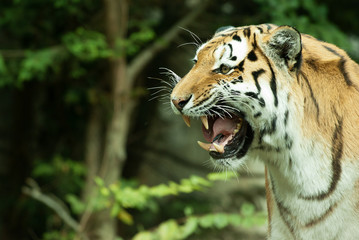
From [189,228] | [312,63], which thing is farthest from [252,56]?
[189,228]

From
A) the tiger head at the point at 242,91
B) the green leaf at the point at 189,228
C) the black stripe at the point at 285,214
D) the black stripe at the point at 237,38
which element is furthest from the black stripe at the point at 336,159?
the green leaf at the point at 189,228

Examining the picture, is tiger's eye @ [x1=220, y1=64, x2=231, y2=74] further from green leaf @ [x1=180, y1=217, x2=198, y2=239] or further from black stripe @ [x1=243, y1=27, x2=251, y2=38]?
green leaf @ [x1=180, y1=217, x2=198, y2=239]

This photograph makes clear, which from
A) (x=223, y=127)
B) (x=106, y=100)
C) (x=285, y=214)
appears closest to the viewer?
(x=223, y=127)

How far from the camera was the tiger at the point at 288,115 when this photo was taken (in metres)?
2.49

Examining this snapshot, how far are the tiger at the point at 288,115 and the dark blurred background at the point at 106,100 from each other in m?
1.88

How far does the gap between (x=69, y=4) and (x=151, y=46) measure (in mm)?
1079

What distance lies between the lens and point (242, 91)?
247 cm

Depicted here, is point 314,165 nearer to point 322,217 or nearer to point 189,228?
point 322,217

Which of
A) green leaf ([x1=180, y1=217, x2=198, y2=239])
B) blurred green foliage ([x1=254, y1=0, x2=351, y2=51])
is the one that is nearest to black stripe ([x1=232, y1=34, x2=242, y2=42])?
green leaf ([x1=180, y1=217, x2=198, y2=239])

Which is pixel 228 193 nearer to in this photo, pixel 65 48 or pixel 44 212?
pixel 44 212

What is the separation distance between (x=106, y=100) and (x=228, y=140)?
3659 millimetres

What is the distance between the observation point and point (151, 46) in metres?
6.15

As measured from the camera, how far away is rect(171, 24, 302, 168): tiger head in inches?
97.5

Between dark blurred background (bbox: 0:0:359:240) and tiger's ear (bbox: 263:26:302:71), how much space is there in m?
2.08
